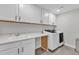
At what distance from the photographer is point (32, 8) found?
208 cm

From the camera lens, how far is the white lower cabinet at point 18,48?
1089mm

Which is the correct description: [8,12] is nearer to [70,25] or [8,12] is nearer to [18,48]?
[18,48]

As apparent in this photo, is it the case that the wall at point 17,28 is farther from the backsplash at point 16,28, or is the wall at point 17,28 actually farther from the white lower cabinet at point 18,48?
the white lower cabinet at point 18,48

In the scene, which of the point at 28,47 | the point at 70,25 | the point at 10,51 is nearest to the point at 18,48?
the point at 10,51

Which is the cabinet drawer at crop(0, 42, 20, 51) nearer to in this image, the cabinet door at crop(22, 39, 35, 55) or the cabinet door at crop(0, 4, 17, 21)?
the cabinet door at crop(22, 39, 35, 55)

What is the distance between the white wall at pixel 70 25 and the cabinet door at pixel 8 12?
269 cm

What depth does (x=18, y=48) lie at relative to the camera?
4.22ft

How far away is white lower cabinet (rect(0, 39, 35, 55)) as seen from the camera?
1.09 metres

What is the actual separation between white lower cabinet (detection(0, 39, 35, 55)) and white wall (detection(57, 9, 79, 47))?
7.54 feet

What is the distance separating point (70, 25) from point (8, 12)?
9.38 feet

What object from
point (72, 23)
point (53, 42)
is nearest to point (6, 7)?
point (53, 42)

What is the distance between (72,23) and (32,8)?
84.3 inches

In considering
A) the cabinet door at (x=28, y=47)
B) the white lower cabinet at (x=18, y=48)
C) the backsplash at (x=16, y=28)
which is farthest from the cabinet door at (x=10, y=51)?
the backsplash at (x=16, y=28)

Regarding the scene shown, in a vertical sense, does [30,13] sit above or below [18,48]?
above
